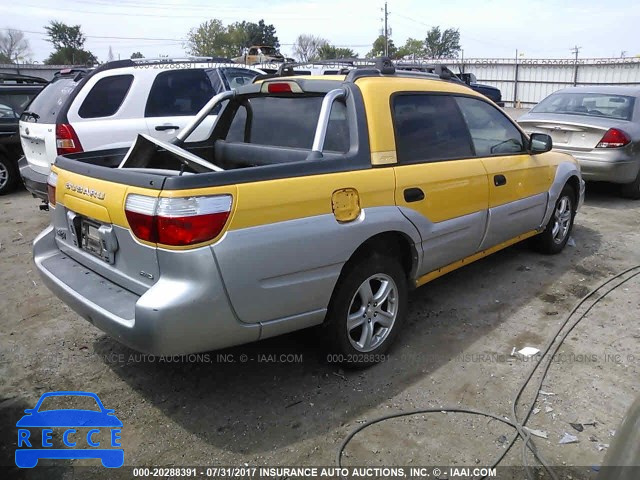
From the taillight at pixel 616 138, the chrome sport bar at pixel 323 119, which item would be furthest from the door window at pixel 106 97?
the taillight at pixel 616 138

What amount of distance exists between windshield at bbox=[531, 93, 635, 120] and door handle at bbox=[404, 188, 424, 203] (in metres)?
5.80

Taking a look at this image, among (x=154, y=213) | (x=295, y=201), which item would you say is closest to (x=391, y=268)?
(x=295, y=201)

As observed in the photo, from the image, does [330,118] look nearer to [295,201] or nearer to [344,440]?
[295,201]

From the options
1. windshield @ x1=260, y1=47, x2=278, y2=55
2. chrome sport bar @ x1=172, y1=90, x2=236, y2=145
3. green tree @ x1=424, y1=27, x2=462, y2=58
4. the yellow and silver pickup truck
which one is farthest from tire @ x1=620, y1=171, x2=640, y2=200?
green tree @ x1=424, y1=27, x2=462, y2=58

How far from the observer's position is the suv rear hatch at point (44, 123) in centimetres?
617

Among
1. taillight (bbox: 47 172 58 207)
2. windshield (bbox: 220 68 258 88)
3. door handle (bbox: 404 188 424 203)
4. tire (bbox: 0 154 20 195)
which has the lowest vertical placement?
tire (bbox: 0 154 20 195)

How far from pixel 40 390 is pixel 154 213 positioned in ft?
5.15

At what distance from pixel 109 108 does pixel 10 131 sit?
3.42 m

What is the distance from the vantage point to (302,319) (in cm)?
289

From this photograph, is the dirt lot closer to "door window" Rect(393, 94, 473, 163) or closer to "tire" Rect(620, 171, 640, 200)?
"door window" Rect(393, 94, 473, 163)

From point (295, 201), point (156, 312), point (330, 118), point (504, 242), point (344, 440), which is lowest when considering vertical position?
point (344, 440)

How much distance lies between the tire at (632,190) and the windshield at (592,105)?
3.16 ft

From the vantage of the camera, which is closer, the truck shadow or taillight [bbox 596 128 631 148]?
the truck shadow

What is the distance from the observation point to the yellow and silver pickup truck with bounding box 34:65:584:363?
2490 mm
